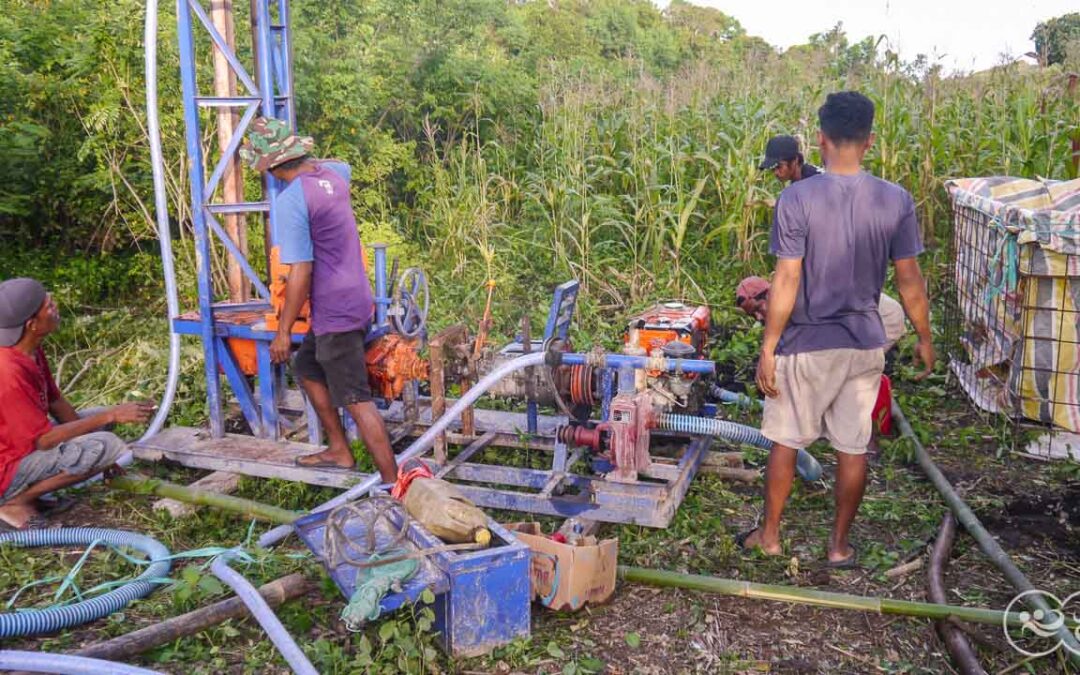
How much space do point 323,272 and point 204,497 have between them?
1.36 metres

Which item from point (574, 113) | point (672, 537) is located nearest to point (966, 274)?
point (672, 537)

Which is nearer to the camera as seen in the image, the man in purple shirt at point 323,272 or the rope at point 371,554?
the rope at point 371,554

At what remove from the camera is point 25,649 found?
347 cm

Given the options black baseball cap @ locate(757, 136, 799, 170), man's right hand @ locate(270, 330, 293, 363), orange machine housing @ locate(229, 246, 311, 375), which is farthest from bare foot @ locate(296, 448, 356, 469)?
black baseball cap @ locate(757, 136, 799, 170)

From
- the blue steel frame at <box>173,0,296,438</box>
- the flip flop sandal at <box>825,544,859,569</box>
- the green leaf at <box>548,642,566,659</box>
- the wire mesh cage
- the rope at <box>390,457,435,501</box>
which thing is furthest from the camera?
the blue steel frame at <box>173,0,296,438</box>

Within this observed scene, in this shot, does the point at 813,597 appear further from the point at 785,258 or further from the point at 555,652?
the point at 785,258

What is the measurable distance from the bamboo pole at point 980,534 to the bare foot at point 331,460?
3236 mm

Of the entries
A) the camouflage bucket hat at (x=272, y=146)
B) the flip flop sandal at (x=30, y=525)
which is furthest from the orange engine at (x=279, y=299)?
the flip flop sandal at (x=30, y=525)

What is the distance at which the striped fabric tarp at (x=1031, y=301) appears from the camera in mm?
5125

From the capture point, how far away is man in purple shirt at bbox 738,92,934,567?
12.5 ft

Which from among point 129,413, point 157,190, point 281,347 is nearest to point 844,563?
point 281,347

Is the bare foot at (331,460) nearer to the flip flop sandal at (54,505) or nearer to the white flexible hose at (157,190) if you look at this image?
the white flexible hose at (157,190)

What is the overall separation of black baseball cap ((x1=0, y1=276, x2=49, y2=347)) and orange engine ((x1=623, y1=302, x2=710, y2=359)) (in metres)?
3.17

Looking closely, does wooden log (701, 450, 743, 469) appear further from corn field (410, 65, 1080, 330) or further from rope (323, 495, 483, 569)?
corn field (410, 65, 1080, 330)
